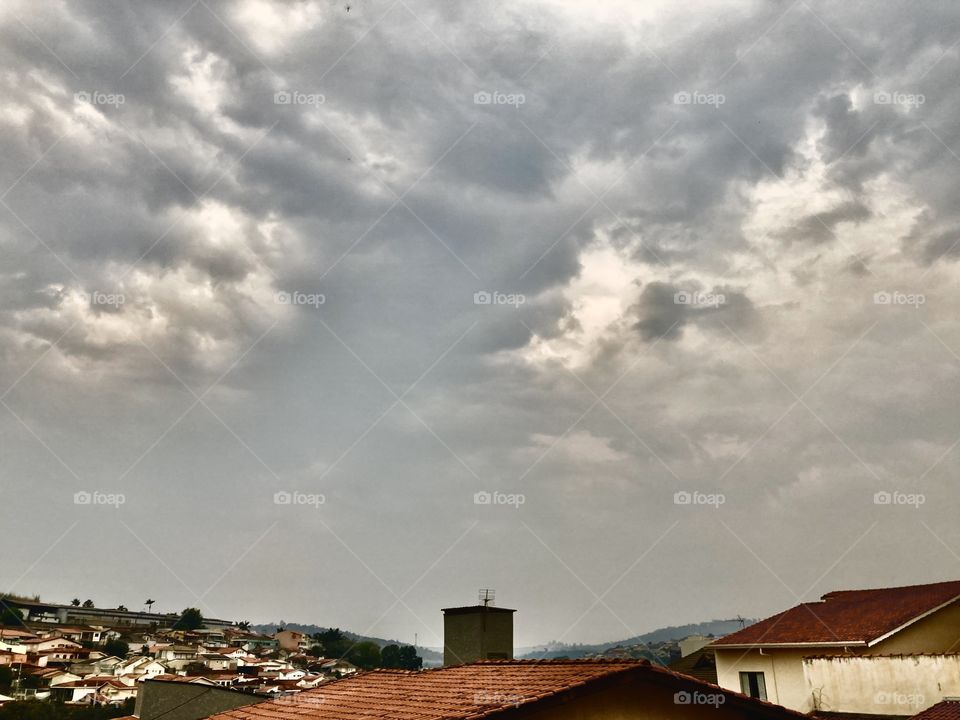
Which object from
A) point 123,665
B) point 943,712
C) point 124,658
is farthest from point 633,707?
point 124,658

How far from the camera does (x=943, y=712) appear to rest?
A: 660 inches

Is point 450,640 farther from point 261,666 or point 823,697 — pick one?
point 261,666

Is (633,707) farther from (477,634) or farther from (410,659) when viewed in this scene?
(410,659)

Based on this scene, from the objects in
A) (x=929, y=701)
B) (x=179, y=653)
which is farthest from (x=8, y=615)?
(x=929, y=701)

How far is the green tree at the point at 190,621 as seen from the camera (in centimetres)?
13879

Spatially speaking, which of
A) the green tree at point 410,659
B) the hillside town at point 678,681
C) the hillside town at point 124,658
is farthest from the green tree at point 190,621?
the hillside town at point 678,681

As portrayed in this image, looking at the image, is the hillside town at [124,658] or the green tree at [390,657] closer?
the hillside town at [124,658]

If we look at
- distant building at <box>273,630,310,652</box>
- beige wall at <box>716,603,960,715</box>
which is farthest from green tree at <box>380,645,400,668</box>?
beige wall at <box>716,603,960,715</box>

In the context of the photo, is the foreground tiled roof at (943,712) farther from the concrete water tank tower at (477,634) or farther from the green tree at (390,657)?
the green tree at (390,657)

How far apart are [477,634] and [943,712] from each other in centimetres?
1526

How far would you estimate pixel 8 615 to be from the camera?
122 metres

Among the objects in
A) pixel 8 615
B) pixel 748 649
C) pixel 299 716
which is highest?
pixel 8 615

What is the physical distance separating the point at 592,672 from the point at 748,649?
67.6 feet

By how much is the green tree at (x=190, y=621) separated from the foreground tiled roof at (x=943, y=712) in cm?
14350
